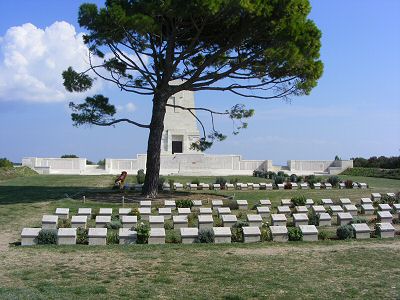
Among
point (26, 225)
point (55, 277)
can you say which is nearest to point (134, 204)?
point (26, 225)

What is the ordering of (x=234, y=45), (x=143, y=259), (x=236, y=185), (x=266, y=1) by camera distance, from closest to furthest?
(x=143, y=259)
(x=266, y=1)
(x=234, y=45)
(x=236, y=185)

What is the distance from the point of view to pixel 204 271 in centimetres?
755

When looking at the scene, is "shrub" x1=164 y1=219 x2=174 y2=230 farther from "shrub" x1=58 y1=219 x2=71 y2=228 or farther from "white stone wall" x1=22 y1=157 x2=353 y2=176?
"white stone wall" x1=22 y1=157 x2=353 y2=176

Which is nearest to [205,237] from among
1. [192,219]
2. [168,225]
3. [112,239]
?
[112,239]

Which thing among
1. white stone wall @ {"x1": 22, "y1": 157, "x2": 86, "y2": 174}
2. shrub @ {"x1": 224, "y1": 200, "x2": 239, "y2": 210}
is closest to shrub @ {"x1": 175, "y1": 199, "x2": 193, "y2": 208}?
shrub @ {"x1": 224, "y1": 200, "x2": 239, "y2": 210}

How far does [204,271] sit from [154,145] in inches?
389

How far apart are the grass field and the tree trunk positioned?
260 inches

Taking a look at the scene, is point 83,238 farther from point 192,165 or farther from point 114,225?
point 192,165

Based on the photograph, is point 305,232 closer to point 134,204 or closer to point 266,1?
point 134,204

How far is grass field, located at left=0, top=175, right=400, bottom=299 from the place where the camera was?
6375 mm

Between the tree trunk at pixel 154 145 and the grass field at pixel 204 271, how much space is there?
660 centimetres

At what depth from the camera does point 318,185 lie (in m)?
22.9

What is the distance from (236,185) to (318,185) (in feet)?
11.9

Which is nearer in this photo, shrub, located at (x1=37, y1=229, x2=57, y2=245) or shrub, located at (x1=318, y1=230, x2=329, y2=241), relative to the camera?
shrub, located at (x1=37, y1=229, x2=57, y2=245)
